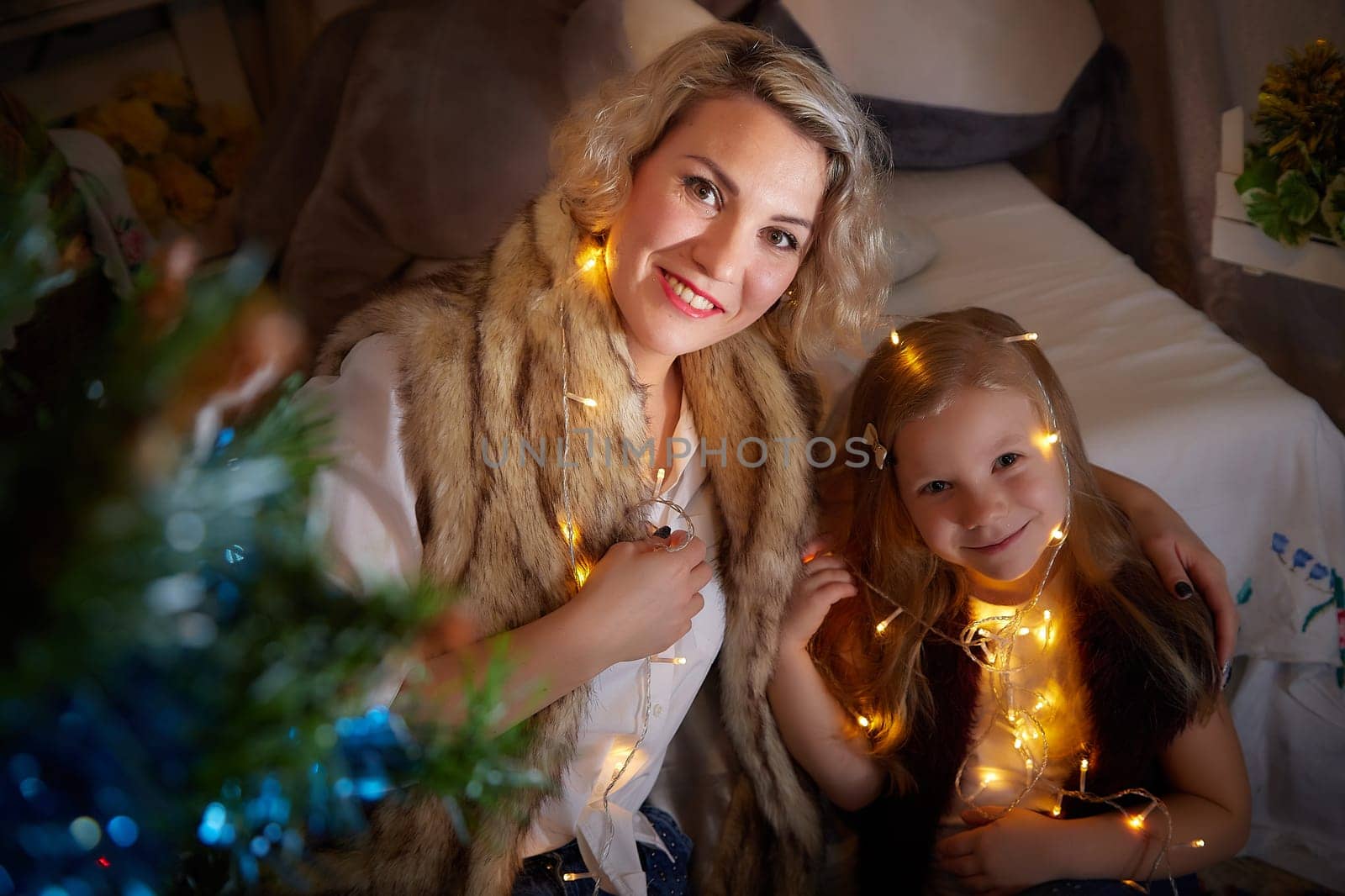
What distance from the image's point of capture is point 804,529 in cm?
119

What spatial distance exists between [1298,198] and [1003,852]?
1.14 metres

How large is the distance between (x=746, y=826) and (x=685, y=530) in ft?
1.46

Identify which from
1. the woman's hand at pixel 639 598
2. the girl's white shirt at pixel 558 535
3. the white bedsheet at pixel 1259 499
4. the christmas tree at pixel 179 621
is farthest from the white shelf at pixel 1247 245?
the christmas tree at pixel 179 621

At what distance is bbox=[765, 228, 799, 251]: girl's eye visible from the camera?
3.35 ft

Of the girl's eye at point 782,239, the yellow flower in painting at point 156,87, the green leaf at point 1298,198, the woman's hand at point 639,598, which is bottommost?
the woman's hand at point 639,598

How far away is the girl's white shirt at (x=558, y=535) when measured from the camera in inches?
37.0

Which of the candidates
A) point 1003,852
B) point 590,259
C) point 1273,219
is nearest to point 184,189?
point 590,259

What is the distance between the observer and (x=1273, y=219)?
1.52 m

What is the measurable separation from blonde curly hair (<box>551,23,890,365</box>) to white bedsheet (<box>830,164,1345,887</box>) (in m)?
0.25

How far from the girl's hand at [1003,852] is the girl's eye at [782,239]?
76 cm

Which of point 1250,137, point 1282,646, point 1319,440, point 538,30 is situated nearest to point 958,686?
point 1282,646

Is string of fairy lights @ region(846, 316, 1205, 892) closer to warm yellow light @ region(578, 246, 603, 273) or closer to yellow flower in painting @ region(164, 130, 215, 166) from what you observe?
warm yellow light @ region(578, 246, 603, 273)

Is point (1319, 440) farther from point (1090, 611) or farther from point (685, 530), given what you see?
→ point (685, 530)

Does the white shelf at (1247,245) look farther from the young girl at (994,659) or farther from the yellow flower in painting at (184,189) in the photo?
the yellow flower in painting at (184,189)
